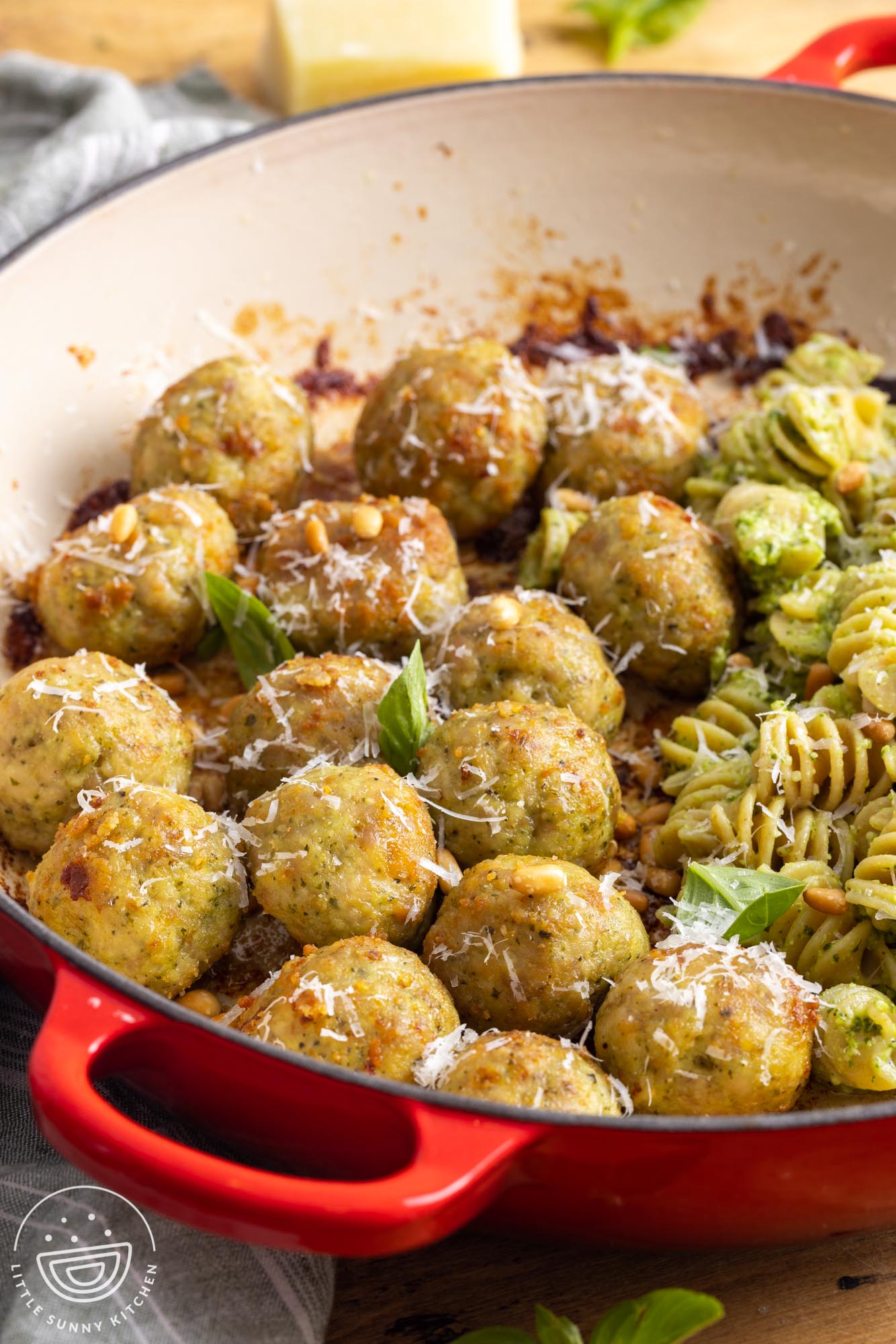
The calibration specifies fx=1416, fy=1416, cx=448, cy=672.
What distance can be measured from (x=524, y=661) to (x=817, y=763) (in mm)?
695

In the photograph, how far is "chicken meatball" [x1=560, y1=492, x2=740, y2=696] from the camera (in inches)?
137

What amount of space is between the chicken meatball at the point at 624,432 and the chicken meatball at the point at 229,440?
76 cm

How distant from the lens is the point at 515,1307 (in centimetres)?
273

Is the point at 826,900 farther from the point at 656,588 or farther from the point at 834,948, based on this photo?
the point at 656,588

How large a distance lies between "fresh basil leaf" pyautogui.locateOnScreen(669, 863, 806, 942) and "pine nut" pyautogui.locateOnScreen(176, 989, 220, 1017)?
3.16 ft

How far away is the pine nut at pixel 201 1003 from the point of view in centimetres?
293

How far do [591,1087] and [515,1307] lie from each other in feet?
1.85

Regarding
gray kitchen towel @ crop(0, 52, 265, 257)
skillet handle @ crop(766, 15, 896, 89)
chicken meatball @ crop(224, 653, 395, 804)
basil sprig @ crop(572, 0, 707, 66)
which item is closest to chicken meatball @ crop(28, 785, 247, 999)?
chicken meatball @ crop(224, 653, 395, 804)

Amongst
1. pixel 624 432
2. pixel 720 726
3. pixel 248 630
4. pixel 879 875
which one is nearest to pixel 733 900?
pixel 879 875

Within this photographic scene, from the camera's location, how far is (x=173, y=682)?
3.73 metres

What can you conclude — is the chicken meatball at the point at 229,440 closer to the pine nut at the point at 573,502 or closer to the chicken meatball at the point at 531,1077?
the pine nut at the point at 573,502

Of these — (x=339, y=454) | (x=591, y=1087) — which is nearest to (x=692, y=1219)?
(x=591, y=1087)

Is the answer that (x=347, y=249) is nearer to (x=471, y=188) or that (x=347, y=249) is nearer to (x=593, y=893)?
(x=471, y=188)

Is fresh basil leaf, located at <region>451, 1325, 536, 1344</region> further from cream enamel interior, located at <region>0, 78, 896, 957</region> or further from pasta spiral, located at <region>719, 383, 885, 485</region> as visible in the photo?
cream enamel interior, located at <region>0, 78, 896, 957</region>
